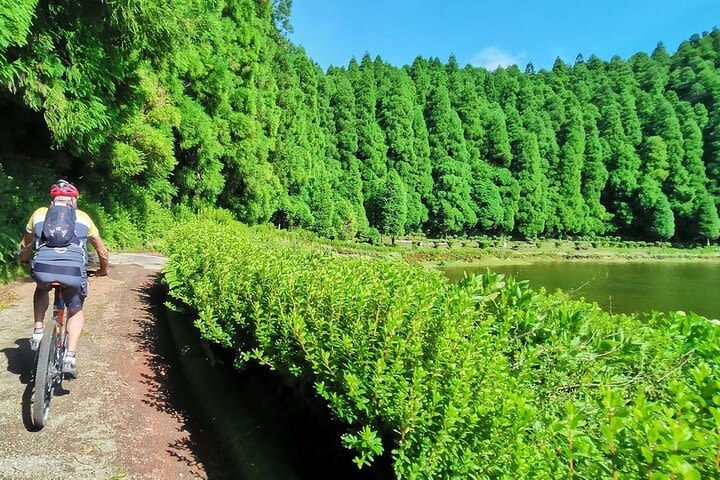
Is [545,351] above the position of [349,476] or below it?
above

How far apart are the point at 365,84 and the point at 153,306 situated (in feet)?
147

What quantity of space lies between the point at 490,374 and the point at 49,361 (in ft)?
11.4

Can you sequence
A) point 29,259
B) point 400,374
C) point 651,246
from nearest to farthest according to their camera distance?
point 400,374 < point 29,259 < point 651,246


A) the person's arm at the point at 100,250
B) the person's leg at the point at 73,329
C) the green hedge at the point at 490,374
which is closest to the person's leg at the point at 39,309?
the person's leg at the point at 73,329

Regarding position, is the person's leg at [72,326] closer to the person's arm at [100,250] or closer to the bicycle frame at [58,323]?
the bicycle frame at [58,323]

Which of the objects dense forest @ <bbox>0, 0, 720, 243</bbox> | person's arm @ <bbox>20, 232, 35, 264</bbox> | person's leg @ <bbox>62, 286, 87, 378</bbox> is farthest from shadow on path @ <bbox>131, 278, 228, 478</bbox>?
dense forest @ <bbox>0, 0, 720, 243</bbox>

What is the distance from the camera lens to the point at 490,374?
6.49ft

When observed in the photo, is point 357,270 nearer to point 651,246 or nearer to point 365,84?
point 365,84

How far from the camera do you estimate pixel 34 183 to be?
33.5 ft

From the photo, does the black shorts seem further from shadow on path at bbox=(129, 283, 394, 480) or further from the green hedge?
the green hedge

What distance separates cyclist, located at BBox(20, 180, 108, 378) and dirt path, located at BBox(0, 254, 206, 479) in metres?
0.45

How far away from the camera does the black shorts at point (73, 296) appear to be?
3816 millimetres

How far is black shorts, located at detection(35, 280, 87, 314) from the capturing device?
3816mm

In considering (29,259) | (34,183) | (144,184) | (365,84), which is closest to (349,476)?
(29,259)
